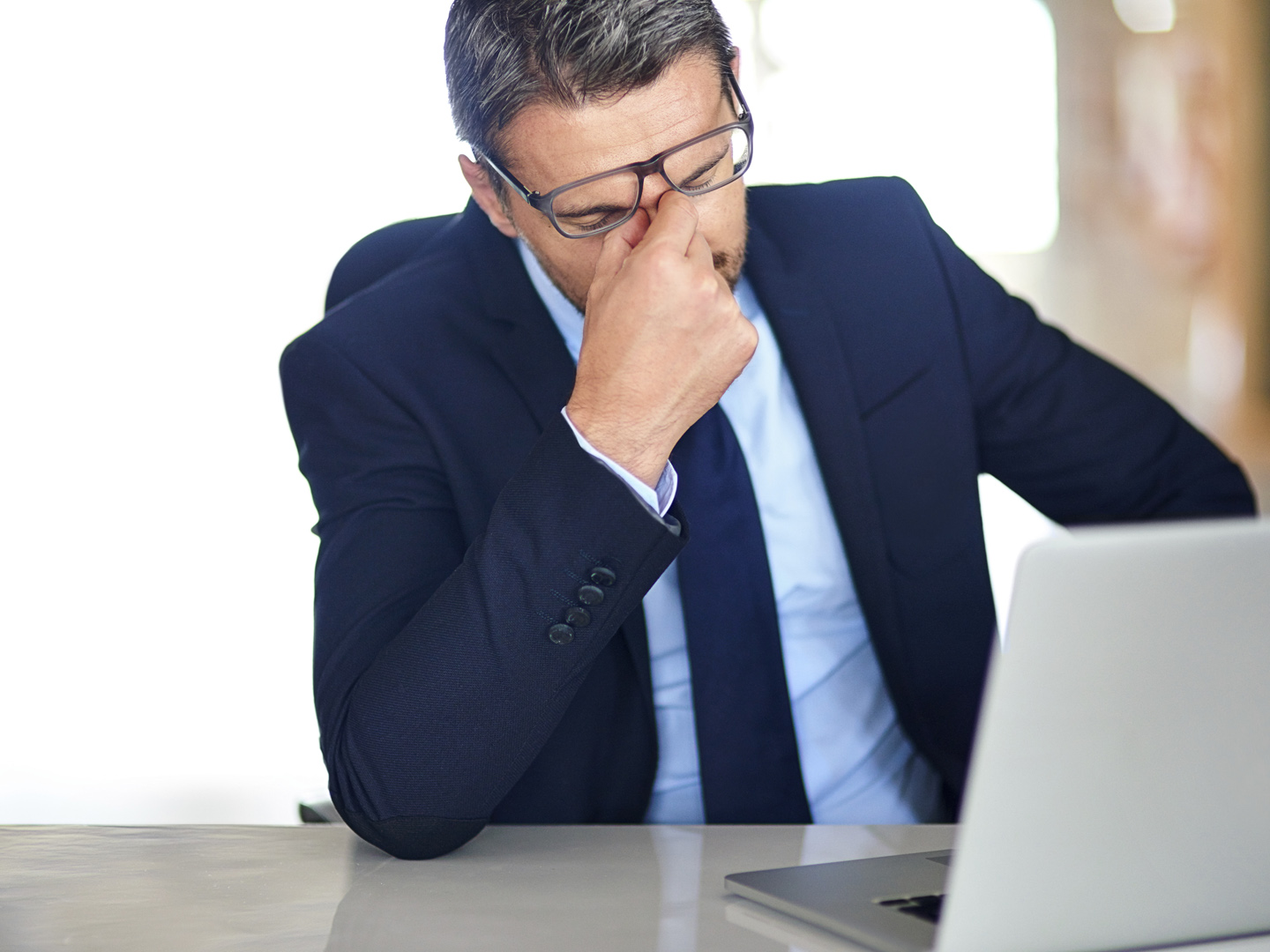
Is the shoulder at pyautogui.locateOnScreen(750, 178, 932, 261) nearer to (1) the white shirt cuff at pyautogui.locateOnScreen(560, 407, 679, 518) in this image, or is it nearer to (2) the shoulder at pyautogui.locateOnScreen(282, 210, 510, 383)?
(2) the shoulder at pyautogui.locateOnScreen(282, 210, 510, 383)

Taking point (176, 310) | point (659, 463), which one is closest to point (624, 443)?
point (659, 463)

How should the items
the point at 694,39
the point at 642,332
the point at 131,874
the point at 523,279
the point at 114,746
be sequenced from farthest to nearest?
the point at 114,746 → the point at 523,279 → the point at 694,39 → the point at 642,332 → the point at 131,874

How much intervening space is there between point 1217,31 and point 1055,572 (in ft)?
16.9

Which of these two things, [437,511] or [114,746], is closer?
[437,511]

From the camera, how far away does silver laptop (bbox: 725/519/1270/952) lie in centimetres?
59

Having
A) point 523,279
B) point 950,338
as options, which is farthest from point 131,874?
point 950,338

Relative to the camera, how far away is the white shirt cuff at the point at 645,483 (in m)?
1.01

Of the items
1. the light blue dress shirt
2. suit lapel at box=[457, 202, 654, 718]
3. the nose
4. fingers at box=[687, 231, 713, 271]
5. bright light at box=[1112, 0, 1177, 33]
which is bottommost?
the light blue dress shirt

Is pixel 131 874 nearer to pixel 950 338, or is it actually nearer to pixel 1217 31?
pixel 950 338

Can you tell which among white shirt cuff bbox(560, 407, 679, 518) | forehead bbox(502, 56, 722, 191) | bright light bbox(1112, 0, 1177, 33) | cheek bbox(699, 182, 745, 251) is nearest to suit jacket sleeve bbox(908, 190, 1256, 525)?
cheek bbox(699, 182, 745, 251)

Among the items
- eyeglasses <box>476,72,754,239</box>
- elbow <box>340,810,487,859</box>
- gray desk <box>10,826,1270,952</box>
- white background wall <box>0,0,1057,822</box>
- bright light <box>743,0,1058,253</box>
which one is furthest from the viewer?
bright light <box>743,0,1058,253</box>

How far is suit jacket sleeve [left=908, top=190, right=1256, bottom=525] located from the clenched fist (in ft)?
1.60

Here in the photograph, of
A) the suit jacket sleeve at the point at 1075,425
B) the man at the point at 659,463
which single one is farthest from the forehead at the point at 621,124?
the suit jacket sleeve at the point at 1075,425

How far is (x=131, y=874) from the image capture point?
94 centimetres
